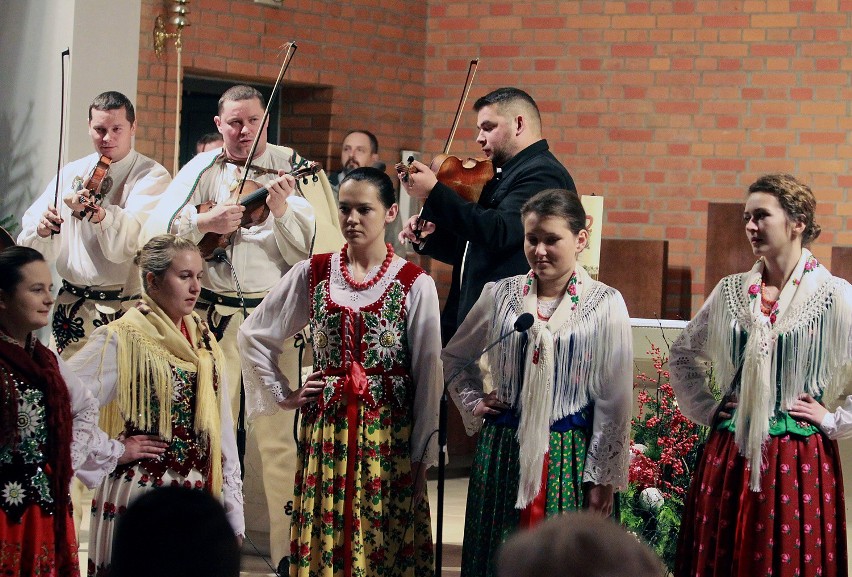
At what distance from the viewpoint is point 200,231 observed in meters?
4.88

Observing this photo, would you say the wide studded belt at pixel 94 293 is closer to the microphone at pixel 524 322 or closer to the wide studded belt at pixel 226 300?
the wide studded belt at pixel 226 300

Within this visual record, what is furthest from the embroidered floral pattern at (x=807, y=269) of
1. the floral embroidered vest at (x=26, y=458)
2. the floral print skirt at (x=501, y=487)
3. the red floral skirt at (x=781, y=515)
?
the floral embroidered vest at (x=26, y=458)

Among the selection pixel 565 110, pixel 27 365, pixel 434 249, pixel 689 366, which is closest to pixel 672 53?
pixel 565 110

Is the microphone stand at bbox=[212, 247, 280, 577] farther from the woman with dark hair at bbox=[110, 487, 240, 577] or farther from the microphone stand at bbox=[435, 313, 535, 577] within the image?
the woman with dark hair at bbox=[110, 487, 240, 577]

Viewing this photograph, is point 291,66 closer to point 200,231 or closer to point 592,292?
point 200,231

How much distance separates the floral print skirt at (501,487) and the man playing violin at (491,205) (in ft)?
2.26

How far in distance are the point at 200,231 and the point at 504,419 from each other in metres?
1.60

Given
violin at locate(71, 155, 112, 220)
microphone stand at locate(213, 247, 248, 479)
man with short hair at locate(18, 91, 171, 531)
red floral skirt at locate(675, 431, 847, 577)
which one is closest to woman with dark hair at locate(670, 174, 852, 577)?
red floral skirt at locate(675, 431, 847, 577)

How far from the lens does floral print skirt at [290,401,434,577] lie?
394 cm

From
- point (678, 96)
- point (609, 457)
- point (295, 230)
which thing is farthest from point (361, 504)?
point (678, 96)

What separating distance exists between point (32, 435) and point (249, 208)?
1726 mm

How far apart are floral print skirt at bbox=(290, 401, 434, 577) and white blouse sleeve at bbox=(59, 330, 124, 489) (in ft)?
2.03

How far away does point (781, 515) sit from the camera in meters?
3.62

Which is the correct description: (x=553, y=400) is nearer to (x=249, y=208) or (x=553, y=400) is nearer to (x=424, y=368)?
(x=424, y=368)
